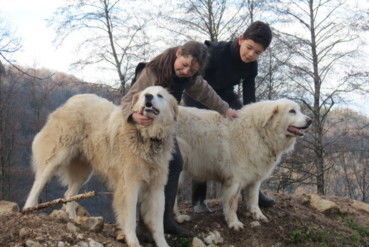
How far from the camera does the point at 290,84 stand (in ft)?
51.9

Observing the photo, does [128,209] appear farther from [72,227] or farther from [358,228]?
[358,228]

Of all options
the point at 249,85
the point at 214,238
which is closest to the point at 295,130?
the point at 249,85

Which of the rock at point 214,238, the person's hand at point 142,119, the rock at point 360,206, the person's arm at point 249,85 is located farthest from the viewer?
the rock at point 360,206

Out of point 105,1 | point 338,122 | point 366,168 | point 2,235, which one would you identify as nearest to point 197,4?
point 105,1

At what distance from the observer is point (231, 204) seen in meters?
5.48

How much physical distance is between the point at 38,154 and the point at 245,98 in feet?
9.56

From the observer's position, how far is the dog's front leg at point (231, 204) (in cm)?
548

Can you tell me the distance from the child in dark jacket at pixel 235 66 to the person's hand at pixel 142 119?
170 centimetres

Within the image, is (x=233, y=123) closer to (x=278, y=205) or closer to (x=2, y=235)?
(x=278, y=205)

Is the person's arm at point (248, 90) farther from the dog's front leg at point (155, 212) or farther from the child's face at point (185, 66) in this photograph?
the dog's front leg at point (155, 212)

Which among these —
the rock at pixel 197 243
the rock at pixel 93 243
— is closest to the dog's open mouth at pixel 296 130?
the rock at pixel 197 243

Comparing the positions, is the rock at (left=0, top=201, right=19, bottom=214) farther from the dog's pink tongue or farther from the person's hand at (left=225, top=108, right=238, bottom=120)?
the dog's pink tongue

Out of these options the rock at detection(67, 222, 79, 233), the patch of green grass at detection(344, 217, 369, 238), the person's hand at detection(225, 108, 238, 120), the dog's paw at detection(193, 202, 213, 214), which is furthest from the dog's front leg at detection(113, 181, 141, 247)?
the patch of green grass at detection(344, 217, 369, 238)

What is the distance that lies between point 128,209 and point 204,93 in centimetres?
164
